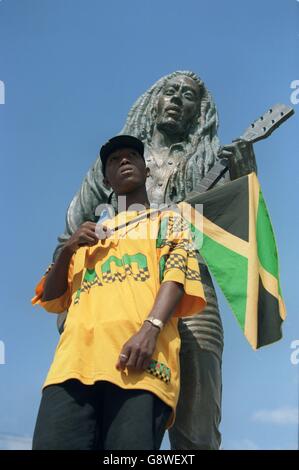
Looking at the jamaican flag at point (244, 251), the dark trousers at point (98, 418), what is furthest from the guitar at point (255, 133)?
the dark trousers at point (98, 418)

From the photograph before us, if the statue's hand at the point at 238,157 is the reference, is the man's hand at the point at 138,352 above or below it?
below

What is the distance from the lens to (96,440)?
3.59 m

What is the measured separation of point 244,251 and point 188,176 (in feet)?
3.27

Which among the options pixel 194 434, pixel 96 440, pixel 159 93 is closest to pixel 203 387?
pixel 194 434

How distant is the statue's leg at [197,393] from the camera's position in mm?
4715

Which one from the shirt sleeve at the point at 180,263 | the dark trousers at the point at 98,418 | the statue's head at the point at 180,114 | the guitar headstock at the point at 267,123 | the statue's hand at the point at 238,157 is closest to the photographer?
the dark trousers at the point at 98,418

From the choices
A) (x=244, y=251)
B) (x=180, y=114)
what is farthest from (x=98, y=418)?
(x=180, y=114)

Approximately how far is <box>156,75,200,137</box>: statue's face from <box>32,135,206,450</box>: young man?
6.43 ft

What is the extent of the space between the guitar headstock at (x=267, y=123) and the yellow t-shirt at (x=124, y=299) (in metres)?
1.58

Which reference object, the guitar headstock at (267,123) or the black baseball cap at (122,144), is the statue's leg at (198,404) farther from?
the guitar headstock at (267,123)

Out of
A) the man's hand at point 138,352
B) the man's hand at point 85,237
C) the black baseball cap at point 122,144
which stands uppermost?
the black baseball cap at point 122,144

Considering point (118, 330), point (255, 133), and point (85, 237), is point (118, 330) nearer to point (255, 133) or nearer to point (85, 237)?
point (85, 237)

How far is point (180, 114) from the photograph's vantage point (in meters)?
6.17
